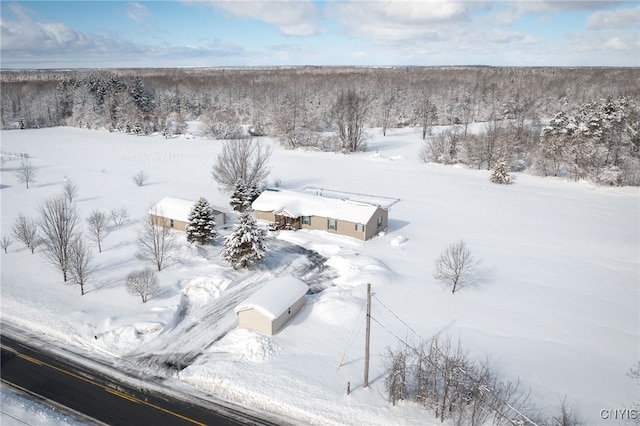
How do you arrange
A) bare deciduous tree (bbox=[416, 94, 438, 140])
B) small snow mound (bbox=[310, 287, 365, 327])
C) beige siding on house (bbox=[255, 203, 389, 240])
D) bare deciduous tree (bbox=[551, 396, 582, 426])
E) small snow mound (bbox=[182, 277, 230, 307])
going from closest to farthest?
1. bare deciduous tree (bbox=[551, 396, 582, 426])
2. small snow mound (bbox=[310, 287, 365, 327])
3. small snow mound (bbox=[182, 277, 230, 307])
4. beige siding on house (bbox=[255, 203, 389, 240])
5. bare deciduous tree (bbox=[416, 94, 438, 140])

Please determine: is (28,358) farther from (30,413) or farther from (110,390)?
(110,390)

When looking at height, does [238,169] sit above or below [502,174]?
above

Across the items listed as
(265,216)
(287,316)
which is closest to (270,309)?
(287,316)

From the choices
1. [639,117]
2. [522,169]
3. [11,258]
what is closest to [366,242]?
[11,258]

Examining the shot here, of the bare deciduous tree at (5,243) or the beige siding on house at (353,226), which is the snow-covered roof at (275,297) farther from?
the bare deciduous tree at (5,243)

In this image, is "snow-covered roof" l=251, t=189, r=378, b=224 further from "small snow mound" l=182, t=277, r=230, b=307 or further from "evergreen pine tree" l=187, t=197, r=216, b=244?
"small snow mound" l=182, t=277, r=230, b=307

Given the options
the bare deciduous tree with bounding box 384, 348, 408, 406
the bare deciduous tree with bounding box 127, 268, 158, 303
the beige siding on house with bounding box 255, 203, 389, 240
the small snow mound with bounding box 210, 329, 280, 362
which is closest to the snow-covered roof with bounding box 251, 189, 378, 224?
the beige siding on house with bounding box 255, 203, 389, 240
